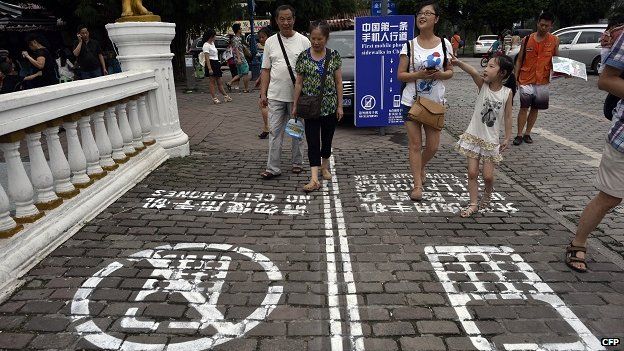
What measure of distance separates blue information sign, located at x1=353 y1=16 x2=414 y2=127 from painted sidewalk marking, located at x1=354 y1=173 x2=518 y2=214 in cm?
251

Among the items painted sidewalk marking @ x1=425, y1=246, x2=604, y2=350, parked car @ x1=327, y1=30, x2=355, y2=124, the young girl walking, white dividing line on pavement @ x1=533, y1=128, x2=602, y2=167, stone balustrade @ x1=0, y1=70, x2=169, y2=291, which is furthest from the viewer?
parked car @ x1=327, y1=30, x2=355, y2=124

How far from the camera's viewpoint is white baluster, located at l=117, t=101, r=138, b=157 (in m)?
5.41

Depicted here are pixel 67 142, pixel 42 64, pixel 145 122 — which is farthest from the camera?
pixel 42 64

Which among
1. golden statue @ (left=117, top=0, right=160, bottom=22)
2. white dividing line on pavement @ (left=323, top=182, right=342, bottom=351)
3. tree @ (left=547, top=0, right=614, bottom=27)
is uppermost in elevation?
tree @ (left=547, top=0, right=614, bottom=27)

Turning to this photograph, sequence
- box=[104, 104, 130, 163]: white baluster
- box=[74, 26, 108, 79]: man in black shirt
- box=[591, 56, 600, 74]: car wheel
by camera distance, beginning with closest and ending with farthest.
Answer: box=[104, 104, 130, 163]: white baluster, box=[74, 26, 108, 79]: man in black shirt, box=[591, 56, 600, 74]: car wheel

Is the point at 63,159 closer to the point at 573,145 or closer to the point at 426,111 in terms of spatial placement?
the point at 426,111

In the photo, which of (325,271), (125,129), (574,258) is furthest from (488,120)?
(125,129)

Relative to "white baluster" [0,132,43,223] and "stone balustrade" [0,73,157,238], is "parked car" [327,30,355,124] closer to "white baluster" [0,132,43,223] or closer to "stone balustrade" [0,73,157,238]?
"stone balustrade" [0,73,157,238]

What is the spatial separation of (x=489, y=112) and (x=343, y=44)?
6480 millimetres

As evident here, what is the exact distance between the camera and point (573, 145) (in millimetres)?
7273

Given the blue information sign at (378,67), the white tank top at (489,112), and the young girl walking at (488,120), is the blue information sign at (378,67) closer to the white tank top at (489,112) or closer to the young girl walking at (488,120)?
the young girl walking at (488,120)

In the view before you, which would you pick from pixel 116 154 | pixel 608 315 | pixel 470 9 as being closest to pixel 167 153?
pixel 116 154

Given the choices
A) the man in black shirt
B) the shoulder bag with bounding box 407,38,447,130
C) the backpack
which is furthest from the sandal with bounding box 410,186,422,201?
the man in black shirt

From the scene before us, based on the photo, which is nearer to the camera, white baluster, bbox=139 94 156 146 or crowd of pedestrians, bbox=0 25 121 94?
white baluster, bbox=139 94 156 146
